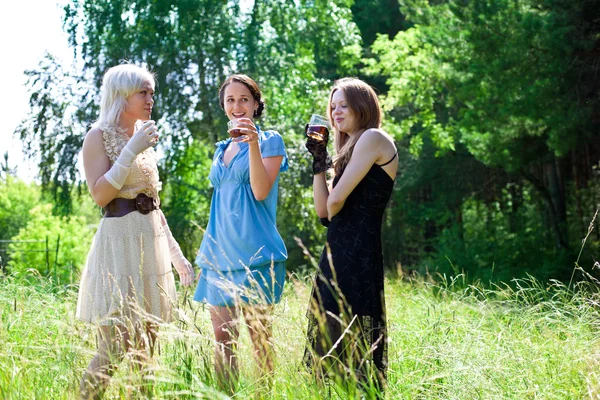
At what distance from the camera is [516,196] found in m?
20.8

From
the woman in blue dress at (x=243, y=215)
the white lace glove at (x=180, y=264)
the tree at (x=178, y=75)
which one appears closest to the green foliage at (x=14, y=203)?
the tree at (x=178, y=75)

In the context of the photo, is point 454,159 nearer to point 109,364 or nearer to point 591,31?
point 591,31

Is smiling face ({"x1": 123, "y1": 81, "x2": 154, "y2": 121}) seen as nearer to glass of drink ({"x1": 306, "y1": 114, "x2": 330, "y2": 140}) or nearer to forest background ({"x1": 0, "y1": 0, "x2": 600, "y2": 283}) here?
glass of drink ({"x1": 306, "y1": 114, "x2": 330, "y2": 140})

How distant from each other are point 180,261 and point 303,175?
45.8 feet

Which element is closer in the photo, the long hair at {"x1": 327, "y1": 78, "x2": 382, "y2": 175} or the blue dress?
the long hair at {"x1": 327, "y1": 78, "x2": 382, "y2": 175}

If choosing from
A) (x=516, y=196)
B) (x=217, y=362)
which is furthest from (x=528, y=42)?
(x=516, y=196)

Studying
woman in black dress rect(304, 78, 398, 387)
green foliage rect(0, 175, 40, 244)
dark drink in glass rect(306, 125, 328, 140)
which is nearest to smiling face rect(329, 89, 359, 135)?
woman in black dress rect(304, 78, 398, 387)

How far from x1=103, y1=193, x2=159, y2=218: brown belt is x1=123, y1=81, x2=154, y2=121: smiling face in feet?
1.30

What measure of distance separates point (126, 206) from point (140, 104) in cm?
51

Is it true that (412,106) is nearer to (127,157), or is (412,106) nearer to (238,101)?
(238,101)

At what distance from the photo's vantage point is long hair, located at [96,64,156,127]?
3.61 metres

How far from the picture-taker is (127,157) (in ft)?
11.3

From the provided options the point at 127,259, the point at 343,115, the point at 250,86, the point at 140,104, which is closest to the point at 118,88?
the point at 140,104

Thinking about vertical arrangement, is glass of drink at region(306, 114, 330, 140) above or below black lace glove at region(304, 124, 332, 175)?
above
